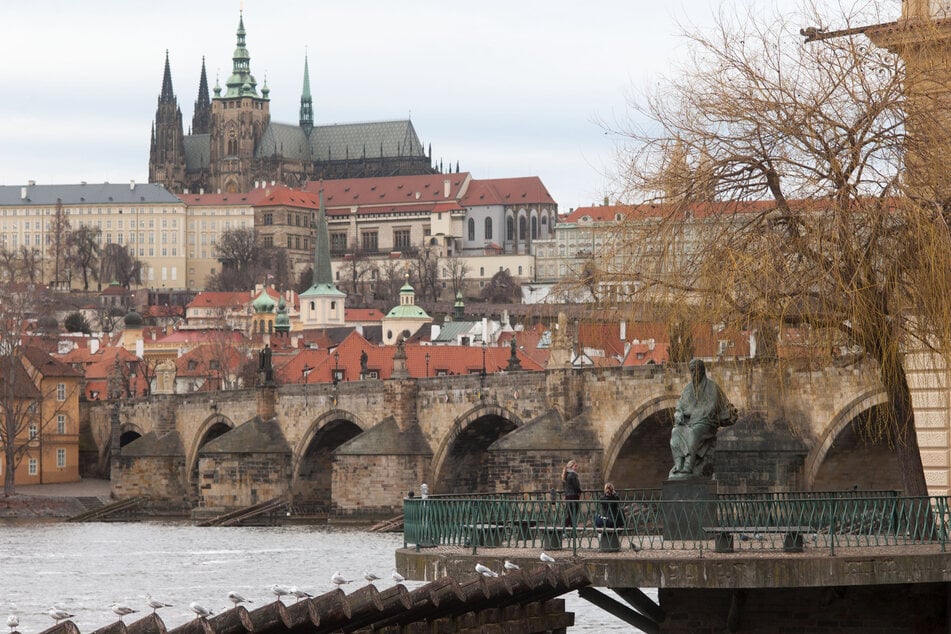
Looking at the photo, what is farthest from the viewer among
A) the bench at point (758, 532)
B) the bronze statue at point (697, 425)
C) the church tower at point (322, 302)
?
the church tower at point (322, 302)

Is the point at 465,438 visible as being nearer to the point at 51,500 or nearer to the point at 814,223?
the point at 51,500

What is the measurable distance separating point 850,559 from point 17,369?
73470 mm

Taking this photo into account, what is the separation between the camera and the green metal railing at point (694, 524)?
19.5m

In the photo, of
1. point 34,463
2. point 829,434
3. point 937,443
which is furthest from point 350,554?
point 34,463

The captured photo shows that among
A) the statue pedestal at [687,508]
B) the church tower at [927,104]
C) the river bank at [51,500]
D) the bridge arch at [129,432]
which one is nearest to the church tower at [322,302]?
the bridge arch at [129,432]

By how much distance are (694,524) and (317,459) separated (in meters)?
53.7

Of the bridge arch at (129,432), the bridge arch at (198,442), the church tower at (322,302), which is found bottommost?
the bridge arch at (198,442)

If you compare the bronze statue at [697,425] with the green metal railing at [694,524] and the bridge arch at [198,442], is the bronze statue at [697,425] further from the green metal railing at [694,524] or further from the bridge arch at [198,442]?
the bridge arch at [198,442]

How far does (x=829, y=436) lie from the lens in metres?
45.9

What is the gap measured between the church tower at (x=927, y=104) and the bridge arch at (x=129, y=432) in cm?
6742

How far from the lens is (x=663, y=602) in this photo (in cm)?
2166

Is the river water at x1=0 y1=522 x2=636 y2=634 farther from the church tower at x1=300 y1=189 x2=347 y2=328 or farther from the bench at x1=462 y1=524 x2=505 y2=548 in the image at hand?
the church tower at x1=300 y1=189 x2=347 y2=328

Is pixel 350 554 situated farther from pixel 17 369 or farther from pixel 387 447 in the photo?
pixel 17 369

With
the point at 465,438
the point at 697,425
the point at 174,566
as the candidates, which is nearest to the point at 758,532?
the point at 697,425
